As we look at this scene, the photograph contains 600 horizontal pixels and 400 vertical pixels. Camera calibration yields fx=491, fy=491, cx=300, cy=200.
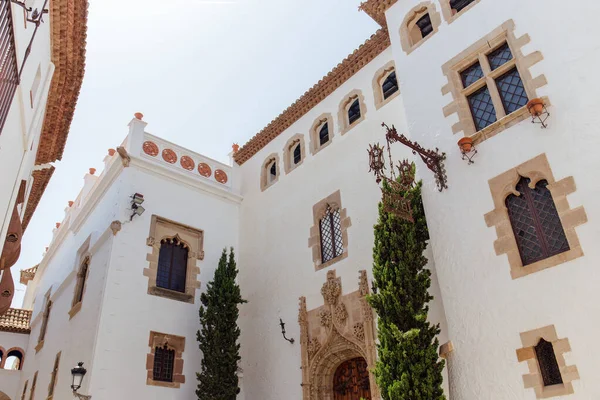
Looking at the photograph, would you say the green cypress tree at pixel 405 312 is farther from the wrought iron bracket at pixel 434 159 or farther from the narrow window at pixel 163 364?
the narrow window at pixel 163 364

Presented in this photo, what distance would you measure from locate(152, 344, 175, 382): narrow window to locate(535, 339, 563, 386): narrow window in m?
Result: 8.23

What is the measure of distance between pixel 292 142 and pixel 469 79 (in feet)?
20.0

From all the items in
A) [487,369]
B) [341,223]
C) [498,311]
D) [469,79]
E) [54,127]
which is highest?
[54,127]

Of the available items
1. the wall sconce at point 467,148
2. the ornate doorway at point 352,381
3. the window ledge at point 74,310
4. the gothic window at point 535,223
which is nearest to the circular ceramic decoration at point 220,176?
the window ledge at point 74,310

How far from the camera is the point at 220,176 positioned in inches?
593

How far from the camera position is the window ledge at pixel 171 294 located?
11.9 metres

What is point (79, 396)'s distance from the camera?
9.98 metres

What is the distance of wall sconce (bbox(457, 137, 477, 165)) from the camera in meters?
7.71

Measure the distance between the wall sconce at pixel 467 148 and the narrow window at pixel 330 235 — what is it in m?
3.81

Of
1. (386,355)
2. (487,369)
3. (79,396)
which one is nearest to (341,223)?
(386,355)

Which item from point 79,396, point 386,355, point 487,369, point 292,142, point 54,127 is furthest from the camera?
point 292,142

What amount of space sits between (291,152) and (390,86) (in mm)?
3570

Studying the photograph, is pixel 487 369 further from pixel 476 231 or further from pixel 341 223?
pixel 341 223

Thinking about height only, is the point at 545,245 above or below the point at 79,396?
above
